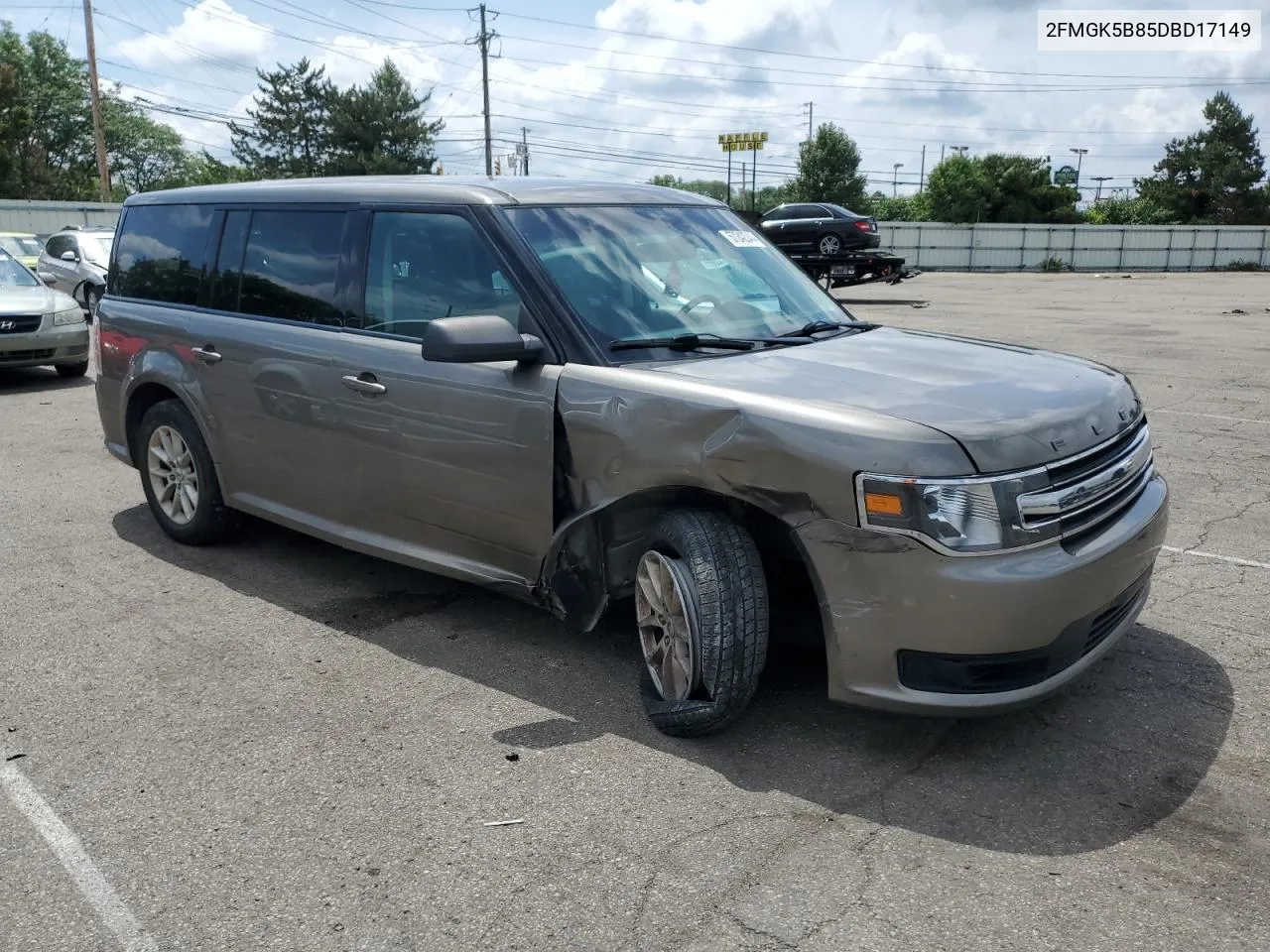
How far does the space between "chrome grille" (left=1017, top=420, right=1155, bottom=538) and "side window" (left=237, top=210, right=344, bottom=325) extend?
9.67ft

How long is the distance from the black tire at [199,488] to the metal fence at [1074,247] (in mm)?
38598

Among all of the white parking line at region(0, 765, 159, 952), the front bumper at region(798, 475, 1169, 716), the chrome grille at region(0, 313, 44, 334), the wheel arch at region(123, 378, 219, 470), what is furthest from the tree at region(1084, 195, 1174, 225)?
the white parking line at region(0, 765, 159, 952)

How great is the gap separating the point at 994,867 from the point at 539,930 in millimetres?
1194

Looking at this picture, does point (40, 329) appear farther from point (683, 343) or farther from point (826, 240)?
point (826, 240)

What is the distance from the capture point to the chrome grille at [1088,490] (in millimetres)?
3211

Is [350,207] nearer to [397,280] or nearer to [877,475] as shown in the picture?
[397,280]

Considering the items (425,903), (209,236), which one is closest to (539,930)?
(425,903)

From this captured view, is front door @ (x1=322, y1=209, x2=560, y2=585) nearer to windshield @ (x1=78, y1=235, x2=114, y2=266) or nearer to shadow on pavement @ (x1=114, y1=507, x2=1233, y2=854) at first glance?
shadow on pavement @ (x1=114, y1=507, x2=1233, y2=854)

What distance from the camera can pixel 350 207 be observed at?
15.6ft

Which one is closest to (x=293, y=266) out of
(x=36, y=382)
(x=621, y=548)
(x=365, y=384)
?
(x=365, y=384)

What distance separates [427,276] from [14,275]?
34.9 ft

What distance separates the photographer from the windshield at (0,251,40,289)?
500 inches

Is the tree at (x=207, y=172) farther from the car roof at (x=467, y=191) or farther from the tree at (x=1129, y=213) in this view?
the car roof at (x=467, y=191)

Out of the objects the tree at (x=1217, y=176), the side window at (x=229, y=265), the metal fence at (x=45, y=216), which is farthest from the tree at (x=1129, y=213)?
the side window at (x=229, y=265)
